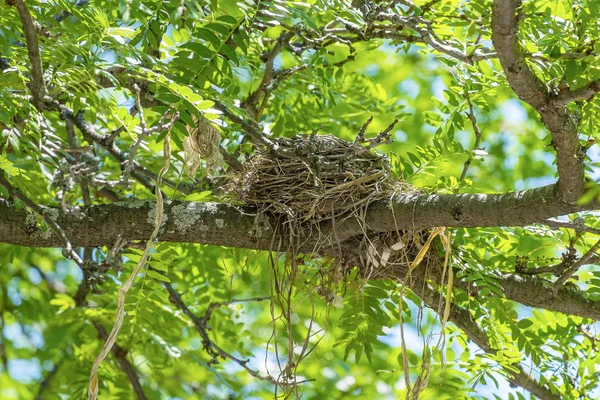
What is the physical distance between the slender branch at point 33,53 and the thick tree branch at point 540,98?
130 centimetres

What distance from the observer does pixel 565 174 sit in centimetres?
222

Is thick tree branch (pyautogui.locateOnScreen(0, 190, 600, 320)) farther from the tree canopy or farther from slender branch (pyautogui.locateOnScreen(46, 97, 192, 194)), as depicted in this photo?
slender branch (pyautogui.locateOnScreen(46, 97, 192, 194))

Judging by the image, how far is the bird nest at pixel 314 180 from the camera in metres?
2.77

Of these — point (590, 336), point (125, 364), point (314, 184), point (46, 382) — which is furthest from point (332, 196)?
point (46, 382)

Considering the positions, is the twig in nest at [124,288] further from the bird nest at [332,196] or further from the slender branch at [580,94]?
the slender branch at [580,94]

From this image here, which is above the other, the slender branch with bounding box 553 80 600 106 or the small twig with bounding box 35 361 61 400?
the slender branch with bounding box 553 80 600 106

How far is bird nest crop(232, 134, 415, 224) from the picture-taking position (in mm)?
2773

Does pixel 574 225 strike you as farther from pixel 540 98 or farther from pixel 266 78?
pixel 266 78

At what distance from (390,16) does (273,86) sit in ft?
2.85

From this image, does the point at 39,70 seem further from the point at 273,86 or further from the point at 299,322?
the point at 299,322

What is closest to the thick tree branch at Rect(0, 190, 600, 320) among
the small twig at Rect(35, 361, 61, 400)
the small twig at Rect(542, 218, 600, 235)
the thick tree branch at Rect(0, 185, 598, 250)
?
the thick tree branch at Rect(0, 185, 598, 250)

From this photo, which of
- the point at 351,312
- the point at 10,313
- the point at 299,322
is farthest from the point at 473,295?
the point at 10,313

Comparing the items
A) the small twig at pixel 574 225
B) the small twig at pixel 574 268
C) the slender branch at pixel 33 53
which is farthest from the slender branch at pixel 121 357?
the small twig at pixel 574 225

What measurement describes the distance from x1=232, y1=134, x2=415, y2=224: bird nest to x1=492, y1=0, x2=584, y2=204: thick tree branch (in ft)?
2.26
